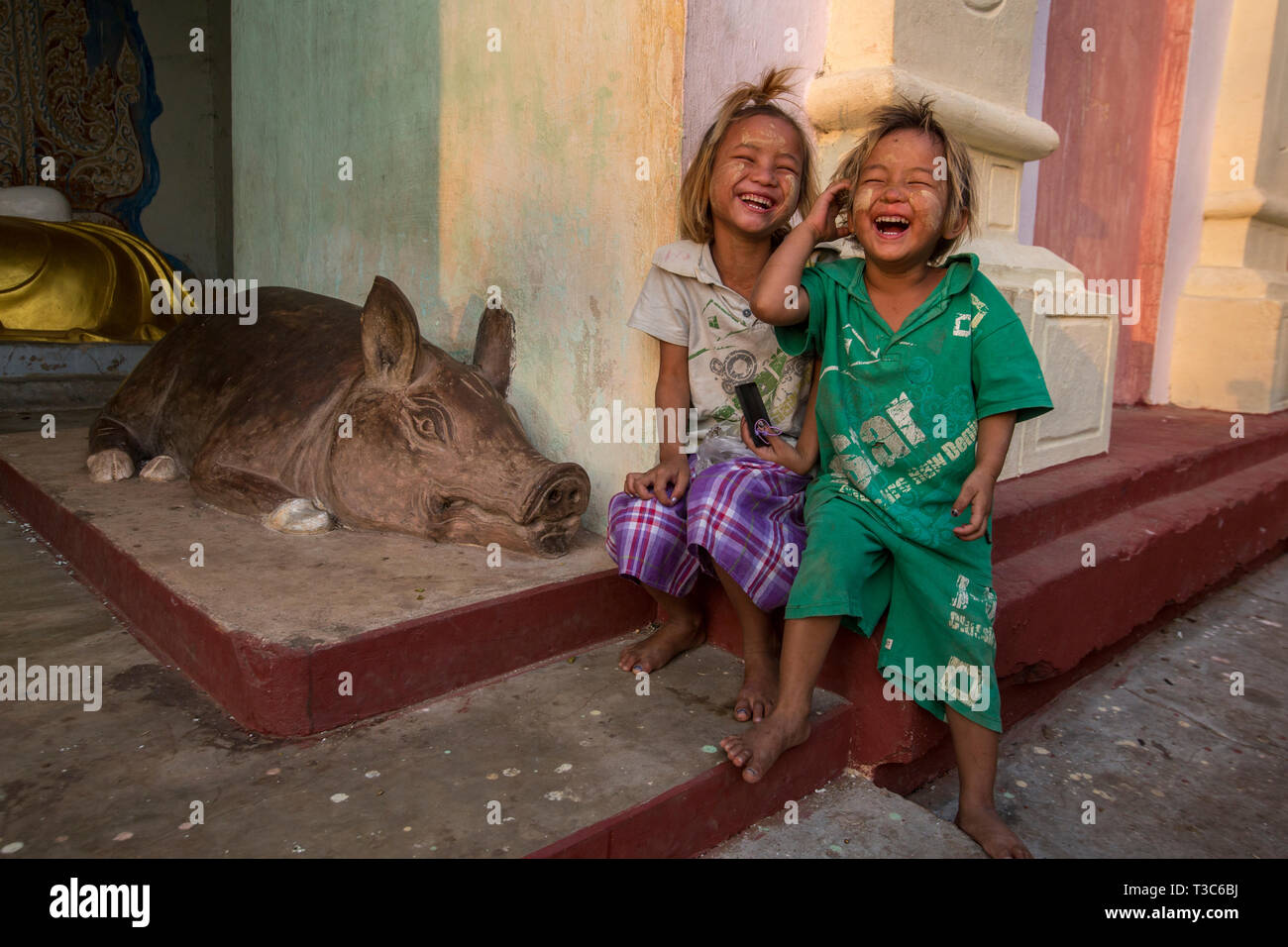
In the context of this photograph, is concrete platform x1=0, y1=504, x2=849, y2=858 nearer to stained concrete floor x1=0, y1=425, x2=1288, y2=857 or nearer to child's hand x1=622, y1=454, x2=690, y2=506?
stained concrete floor x1=0, y1=425, x2=1288, y2=857

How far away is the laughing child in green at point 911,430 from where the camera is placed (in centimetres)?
211

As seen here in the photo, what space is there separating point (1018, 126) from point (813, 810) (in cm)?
233

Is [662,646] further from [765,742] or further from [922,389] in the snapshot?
[922,389]

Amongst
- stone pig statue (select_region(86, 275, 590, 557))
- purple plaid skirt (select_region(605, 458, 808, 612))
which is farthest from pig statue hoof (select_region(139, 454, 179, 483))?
purple plaid skirt (select_region(605, 458, 808, 612))

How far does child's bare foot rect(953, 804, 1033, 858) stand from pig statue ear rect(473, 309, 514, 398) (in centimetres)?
204

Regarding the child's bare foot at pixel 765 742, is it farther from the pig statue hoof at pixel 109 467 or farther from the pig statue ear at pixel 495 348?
the pig statue hoof at pixel 109 467

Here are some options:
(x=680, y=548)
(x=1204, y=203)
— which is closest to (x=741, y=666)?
(x=680, y=548)

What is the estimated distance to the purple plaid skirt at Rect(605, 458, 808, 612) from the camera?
7.48 ft

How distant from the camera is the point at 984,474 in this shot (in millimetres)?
2049

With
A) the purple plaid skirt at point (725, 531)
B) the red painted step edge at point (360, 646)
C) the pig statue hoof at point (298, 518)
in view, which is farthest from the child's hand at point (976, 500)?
the pig statue hoof at point (298, 518)

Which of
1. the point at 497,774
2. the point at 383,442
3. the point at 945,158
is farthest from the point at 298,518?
the point at 945,158

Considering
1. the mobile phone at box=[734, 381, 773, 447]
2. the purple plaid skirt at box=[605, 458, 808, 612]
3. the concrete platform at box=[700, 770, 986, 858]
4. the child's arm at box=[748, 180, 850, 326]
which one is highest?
the child's arm at box=[748, 180, 850, 326]

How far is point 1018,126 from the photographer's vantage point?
3057mm
